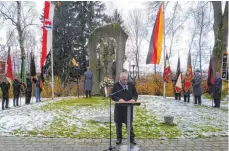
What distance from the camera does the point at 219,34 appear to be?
61.0 ft

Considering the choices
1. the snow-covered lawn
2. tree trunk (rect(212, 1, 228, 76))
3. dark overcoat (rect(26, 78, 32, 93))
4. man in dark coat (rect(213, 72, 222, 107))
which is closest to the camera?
the snow-covered lawn

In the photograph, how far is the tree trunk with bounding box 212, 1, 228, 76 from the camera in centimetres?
1850

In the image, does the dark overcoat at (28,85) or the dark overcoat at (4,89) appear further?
the dark overcoat at (28,85)

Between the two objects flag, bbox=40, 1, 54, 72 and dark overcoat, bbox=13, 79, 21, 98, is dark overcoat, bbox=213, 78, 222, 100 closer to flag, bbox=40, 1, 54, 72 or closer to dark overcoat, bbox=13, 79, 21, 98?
flag, bbox=40, 1, 54, 72

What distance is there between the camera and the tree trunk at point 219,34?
728 inches

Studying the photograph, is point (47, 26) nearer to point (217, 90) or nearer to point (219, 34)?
point (217, 90)

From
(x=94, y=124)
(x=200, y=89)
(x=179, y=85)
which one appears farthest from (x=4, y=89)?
(x=200, y=89)

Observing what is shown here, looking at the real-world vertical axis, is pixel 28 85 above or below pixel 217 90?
above

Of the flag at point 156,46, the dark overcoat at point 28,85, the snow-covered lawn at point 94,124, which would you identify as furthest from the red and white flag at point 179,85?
the dark overcoat at point 28,85

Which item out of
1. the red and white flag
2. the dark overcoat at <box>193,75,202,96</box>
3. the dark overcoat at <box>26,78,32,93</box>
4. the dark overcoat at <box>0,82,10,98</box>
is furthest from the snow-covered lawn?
the red and white flag

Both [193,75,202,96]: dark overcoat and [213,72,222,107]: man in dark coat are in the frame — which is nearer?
[213,72,222,107]: man in dark coat

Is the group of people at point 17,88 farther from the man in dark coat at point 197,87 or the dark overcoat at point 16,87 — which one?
the man in dark coat at point 197,87

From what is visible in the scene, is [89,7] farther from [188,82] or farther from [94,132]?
[94,132]

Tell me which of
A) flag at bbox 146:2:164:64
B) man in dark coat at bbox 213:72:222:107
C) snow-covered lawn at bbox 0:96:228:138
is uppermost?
flag at bbox 146:2:164:64
